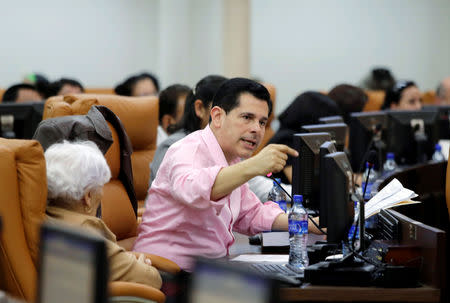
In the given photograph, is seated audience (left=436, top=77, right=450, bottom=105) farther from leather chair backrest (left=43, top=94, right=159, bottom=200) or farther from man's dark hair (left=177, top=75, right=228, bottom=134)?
man's dark hair (left=177, top=75, right=228, bottom=134)

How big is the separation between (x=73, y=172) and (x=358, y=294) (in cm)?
91

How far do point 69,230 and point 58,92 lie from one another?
533cm

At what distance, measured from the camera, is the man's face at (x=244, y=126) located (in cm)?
229

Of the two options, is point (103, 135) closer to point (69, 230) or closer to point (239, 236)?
point (239, 236)

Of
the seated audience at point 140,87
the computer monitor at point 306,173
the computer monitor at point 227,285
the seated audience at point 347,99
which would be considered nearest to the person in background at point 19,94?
the seated audience at point 140,87

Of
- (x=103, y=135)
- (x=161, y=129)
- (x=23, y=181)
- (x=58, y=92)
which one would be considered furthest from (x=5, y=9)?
(x=23, y=181)

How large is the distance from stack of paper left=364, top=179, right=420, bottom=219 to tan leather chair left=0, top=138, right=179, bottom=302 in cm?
80

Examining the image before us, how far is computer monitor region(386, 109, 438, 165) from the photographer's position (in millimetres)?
4840

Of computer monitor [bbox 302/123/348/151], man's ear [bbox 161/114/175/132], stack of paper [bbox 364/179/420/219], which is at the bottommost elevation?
stack of paper [bbox 364/179/420/219]

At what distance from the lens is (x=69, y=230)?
3.56ft

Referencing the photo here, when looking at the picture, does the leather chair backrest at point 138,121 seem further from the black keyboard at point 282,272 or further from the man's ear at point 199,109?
the black keyboard at point 282,272

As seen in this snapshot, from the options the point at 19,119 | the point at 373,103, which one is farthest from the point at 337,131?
the point at 373,103

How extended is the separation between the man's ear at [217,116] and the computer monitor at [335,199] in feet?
1.80

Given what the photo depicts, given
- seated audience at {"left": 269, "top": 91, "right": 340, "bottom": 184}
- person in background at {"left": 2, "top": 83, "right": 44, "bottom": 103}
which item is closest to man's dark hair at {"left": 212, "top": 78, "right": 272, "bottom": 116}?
seated audience at {"left": 269, "top": 91, "right": 340, "bottom": 184}
